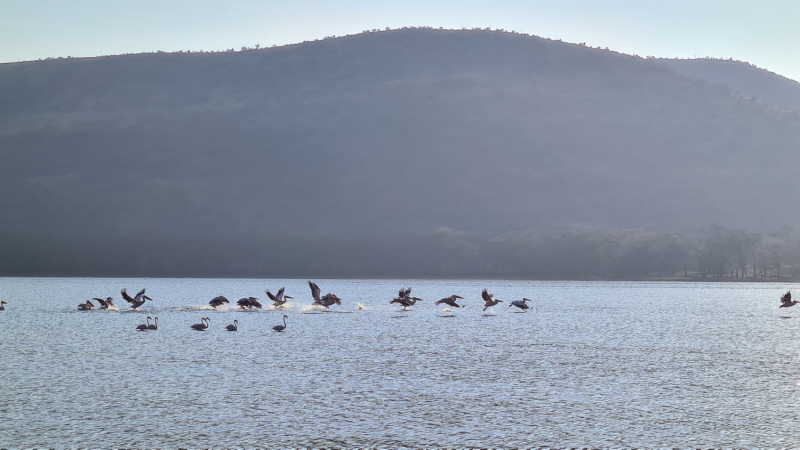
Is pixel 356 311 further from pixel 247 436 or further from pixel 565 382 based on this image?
pixel 247 436

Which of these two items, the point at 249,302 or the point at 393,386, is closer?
the point at 393,386

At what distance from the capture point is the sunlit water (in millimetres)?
22750

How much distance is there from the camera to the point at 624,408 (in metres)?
27.0

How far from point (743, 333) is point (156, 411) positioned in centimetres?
4545

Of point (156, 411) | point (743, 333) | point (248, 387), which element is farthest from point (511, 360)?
point (743, 333)

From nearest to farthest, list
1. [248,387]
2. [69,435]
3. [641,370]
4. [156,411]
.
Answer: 1. [69,435]
2. [156,411]
3. [248,387]
4. [641,370]

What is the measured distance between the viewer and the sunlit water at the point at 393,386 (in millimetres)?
22750

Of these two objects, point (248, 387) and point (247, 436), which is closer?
point (247, 436)

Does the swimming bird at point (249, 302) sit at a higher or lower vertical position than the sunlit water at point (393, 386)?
higher

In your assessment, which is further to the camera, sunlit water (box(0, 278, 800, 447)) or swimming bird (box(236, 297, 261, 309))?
swimming bird (box(236, 297, 261, 309))

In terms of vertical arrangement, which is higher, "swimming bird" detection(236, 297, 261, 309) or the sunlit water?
"swimming bird" detection(236, 297, 261, 309)

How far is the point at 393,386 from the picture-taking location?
101ft

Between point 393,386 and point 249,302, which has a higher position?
point 249,302

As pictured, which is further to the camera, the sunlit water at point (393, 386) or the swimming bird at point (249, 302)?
the swimming bird at point (249, 302)
